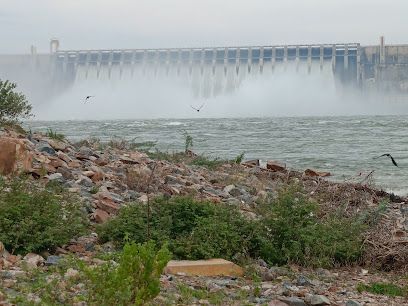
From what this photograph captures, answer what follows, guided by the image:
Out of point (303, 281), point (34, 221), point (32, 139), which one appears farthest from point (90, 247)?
point (32, 139)

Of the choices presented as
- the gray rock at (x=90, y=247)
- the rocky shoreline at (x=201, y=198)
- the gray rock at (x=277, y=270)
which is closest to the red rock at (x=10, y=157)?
the rocky shoreline at (x=201, y=198)

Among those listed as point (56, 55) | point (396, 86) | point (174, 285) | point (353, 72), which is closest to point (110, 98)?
point (56, 55)

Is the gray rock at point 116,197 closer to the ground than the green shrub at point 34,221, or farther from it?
closer to the ground

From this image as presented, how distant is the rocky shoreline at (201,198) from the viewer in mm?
4699

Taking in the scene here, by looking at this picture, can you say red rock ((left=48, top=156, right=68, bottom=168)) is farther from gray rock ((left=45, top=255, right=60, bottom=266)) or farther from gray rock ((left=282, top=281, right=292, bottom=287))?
gray rock ((left=282, top=281, right=292, bottom=287))

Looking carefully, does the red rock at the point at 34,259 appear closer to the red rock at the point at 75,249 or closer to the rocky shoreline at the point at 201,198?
the rocky shoreline at the point at 201,198

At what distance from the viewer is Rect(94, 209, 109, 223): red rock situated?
666 cm

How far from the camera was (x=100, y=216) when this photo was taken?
22.0 ft

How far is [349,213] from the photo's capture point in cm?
818

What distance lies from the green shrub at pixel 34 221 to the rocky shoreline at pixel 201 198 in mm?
123

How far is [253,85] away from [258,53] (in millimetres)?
3781

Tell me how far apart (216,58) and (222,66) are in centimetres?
114

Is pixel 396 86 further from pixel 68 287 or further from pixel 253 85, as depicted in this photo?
pixel 68 287

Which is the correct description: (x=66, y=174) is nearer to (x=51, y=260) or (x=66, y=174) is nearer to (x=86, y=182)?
(x=86, y=182)
